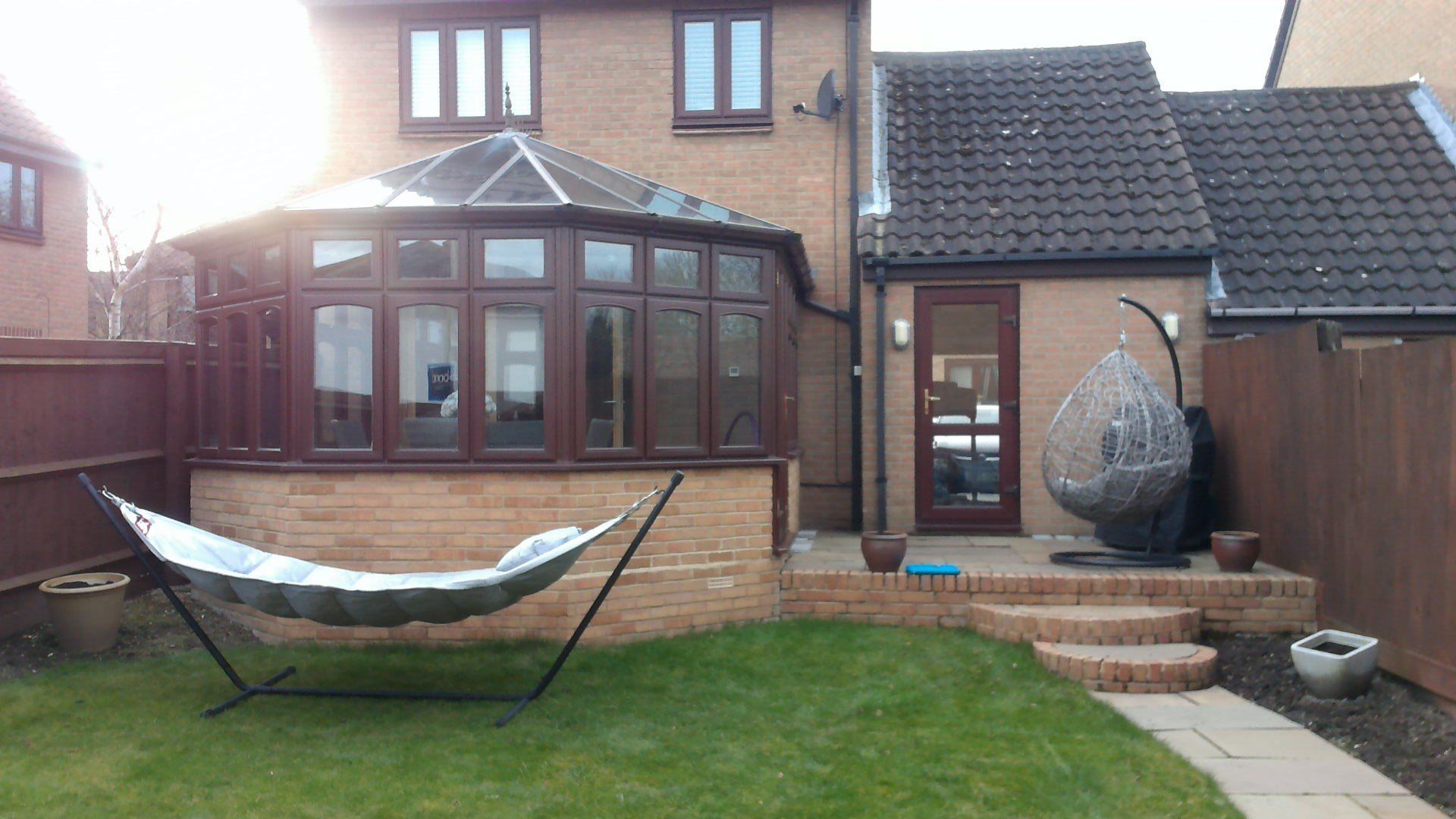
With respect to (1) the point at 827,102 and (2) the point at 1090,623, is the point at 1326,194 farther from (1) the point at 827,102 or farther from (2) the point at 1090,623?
(2) the point at 1090,623

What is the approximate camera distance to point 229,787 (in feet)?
14.5

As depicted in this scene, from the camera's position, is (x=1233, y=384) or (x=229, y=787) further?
(x=1233, y=384)

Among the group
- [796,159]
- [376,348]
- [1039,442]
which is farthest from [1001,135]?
[376,348]

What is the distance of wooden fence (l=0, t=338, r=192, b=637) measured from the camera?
647 cm

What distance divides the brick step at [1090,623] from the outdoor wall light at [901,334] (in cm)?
307

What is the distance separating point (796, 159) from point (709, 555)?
A: 4.58 m

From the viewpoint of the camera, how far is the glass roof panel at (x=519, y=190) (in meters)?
6.55

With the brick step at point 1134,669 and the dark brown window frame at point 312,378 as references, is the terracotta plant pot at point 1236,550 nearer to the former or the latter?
the brick step at point 1134,669

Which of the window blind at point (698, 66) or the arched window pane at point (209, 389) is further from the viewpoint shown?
the window blind at point (698, 66)

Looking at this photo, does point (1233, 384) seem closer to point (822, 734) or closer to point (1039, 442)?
point (1039, 442)

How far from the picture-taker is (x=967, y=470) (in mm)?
9453

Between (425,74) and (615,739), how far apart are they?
7.65 m

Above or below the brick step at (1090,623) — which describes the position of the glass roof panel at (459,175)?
above

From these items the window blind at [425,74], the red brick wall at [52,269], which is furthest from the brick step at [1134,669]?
the red brick wall at [52,269]
